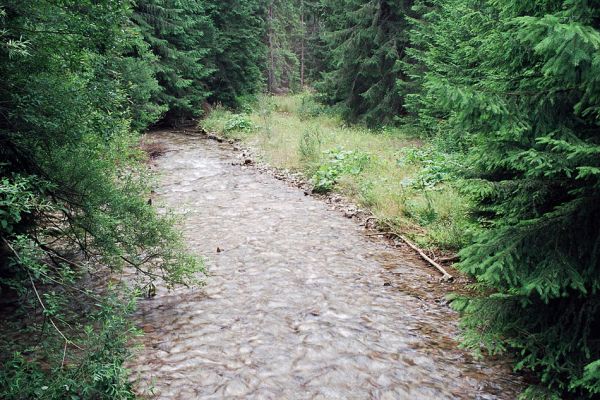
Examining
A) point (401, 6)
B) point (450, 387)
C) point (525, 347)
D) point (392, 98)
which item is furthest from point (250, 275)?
point (401, 6)

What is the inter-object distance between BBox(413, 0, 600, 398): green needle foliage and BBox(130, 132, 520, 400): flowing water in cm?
61

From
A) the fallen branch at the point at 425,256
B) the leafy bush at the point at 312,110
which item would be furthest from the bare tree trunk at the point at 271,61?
the fallen branch at the point at 425,256

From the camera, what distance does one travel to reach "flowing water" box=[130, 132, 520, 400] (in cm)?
370

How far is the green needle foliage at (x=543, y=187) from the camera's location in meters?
2.97

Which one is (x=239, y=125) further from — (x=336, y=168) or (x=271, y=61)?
(x=271, y=61)

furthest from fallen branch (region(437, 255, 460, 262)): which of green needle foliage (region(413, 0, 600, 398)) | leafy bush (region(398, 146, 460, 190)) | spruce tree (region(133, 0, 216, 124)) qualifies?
spruce tree (region(133, 0, 216, 124))

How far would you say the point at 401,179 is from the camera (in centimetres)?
1016

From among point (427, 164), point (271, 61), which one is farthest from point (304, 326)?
Answer: point (271, 61)

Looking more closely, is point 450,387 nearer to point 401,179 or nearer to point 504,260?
point 504,260

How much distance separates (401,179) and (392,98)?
8693 millimetres

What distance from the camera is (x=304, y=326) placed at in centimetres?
466

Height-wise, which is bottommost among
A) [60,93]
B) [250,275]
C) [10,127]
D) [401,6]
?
[250,275]

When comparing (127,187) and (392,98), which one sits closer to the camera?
(127,187)

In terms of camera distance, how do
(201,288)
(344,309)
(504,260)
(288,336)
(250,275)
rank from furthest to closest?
1. (250,275)
2. (201,288)
3. (344,309)
4. (288,336)
5. (504,260)
